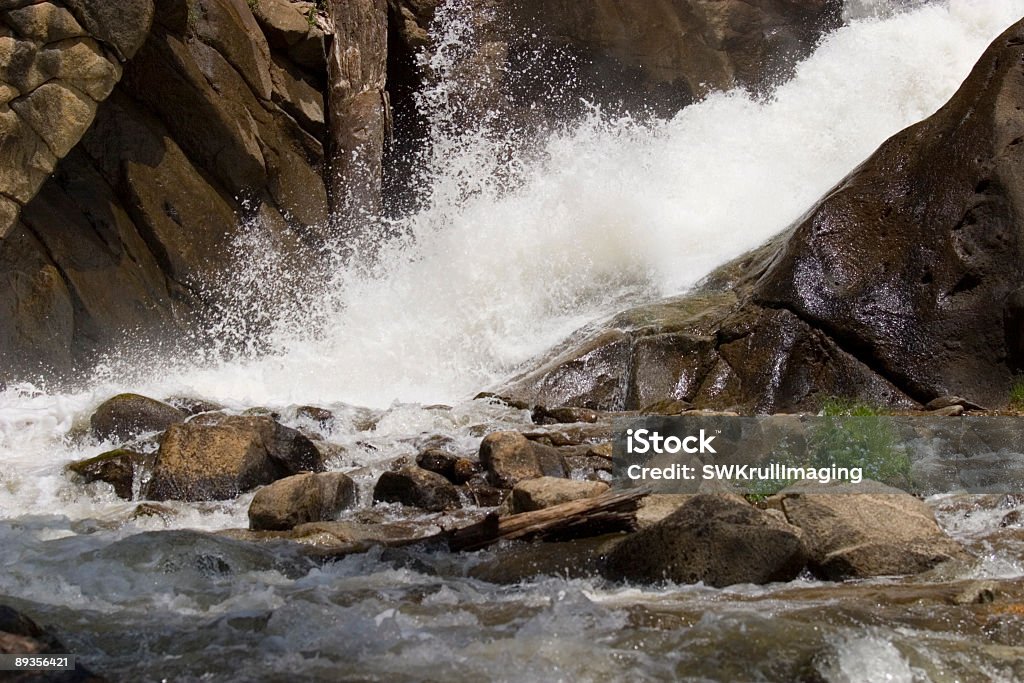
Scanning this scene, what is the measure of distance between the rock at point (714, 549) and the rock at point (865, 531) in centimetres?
19

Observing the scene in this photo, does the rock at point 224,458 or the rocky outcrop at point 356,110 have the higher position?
the rocky outcrop at point 356,110

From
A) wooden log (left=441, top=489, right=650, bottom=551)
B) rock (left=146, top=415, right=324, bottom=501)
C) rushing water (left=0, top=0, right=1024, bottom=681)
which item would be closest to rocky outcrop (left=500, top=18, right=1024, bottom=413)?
rushing water (left=0, top=0, right=1024, bottom=681)

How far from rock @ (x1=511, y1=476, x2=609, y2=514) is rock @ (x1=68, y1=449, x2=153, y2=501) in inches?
114

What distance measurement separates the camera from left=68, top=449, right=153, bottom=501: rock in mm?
7199

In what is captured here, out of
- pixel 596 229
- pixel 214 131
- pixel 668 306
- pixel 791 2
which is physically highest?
pixel 791 2

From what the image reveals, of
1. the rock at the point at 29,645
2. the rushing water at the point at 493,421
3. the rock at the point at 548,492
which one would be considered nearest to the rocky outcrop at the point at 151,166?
the rushing water at the point at 493,421

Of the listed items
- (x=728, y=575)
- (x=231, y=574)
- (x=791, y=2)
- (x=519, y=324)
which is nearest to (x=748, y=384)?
(x=519, y=324)

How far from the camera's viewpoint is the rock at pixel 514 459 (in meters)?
7.07

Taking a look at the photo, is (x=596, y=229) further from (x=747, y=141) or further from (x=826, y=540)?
(x=826, y=540)

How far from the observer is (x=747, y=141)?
629 inches

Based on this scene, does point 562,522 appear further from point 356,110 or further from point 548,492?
point 356,110

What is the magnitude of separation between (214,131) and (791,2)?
36.8 ft

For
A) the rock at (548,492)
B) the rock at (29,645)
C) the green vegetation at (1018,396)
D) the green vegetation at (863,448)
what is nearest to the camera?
the rock at (29,645)

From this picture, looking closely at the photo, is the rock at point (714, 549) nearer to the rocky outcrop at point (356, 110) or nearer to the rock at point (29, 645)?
the rock at point (29, 645)
